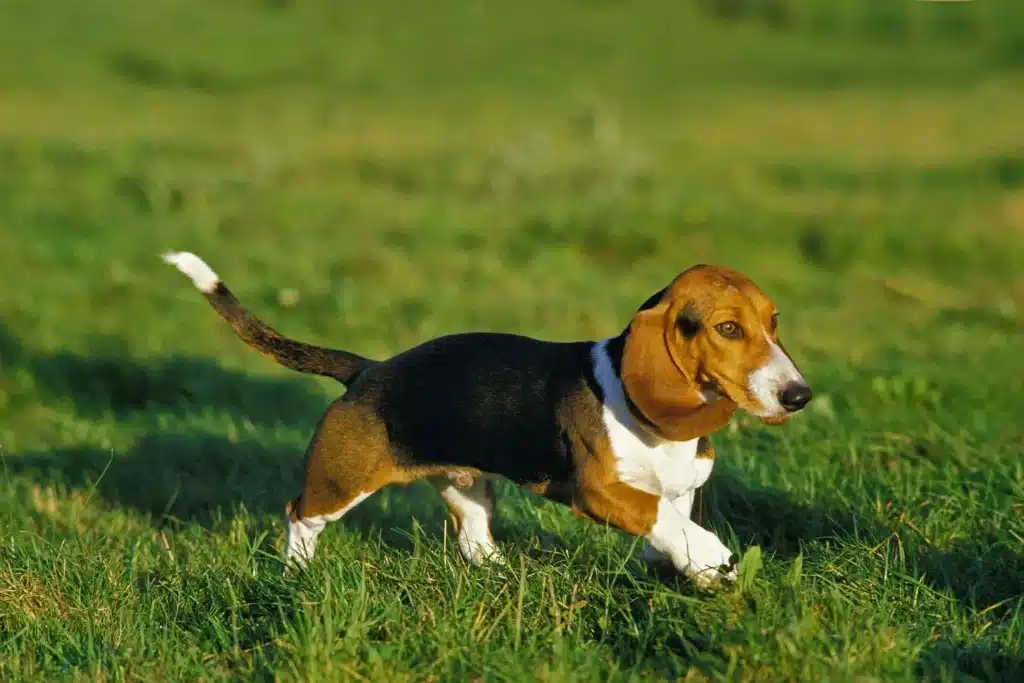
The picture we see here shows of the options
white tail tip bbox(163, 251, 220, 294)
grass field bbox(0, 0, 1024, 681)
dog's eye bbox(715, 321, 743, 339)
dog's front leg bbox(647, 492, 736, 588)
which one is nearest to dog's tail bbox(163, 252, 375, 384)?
white tail tip bbox(163, 251, 220, 294)

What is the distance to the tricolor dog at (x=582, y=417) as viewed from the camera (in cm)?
473

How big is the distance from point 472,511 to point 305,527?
0.68 metres

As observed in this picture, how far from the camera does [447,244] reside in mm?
15164

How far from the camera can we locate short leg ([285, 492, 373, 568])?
5.81 m

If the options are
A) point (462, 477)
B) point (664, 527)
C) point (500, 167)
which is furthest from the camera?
point (500, 167)

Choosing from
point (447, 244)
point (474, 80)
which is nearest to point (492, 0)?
point (474, 80)

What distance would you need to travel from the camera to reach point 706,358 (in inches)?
188

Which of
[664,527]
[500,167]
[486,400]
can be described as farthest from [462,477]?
[500,167]

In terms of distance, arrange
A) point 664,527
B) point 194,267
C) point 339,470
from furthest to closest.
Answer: point 194,267, point 339,470, point 664,527

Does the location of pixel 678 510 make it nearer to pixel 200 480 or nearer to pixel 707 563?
pixel 707 563

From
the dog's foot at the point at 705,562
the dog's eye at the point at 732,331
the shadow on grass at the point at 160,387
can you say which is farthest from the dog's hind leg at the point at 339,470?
the shadow on grass at the point at 160,387

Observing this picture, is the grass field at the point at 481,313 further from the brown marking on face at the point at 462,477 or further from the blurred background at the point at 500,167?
the brown marking on face at the point at 462,477

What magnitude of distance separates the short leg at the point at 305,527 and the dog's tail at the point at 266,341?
0.62 metres

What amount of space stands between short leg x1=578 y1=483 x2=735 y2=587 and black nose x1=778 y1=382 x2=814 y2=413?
0.51m
